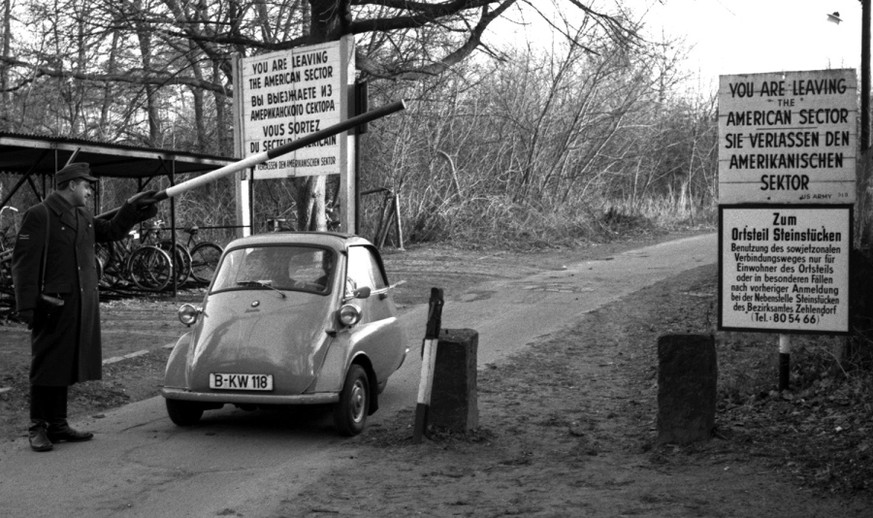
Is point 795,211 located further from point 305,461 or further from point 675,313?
point 675,313

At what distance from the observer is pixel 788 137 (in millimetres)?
8156

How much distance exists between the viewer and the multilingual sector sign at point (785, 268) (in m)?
8.03

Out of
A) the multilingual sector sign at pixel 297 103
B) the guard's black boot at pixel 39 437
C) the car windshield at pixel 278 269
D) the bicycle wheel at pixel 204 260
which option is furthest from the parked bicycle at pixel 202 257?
the guard's black boot at pixel 39 437

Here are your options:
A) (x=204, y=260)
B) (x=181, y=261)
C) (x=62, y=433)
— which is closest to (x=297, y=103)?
(x=181, y=261)

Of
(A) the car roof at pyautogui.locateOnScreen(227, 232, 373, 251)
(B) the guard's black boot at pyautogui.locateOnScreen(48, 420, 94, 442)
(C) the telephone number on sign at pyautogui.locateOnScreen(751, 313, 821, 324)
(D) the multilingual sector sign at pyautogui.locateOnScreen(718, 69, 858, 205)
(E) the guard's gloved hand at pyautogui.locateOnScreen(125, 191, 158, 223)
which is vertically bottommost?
(B) the guard's black boot at pyautogui.locateOnScreen(48, 420, 94, 442)

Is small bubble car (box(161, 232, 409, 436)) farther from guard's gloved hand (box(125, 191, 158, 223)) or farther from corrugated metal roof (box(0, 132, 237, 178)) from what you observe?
corrugated metal roof (box(0, 132, 237, 178))

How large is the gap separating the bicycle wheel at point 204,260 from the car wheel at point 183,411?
10.6 m

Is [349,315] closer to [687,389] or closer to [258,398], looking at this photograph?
[258,398]

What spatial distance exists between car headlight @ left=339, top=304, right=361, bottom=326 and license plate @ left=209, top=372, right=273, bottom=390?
793 millimetres

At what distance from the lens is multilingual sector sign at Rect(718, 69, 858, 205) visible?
8.02 meters

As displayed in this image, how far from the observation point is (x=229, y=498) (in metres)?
5.98

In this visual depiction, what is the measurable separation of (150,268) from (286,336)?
33.9ft

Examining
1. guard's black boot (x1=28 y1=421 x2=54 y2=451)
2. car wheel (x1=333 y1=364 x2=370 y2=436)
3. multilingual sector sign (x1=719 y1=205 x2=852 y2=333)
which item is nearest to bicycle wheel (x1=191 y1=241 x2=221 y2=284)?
car wheel (x1=333 y1=364 x2=370 y2=436)

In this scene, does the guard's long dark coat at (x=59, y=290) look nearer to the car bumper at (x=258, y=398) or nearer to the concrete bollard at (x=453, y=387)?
the car bumper at (x=258, y=398)
